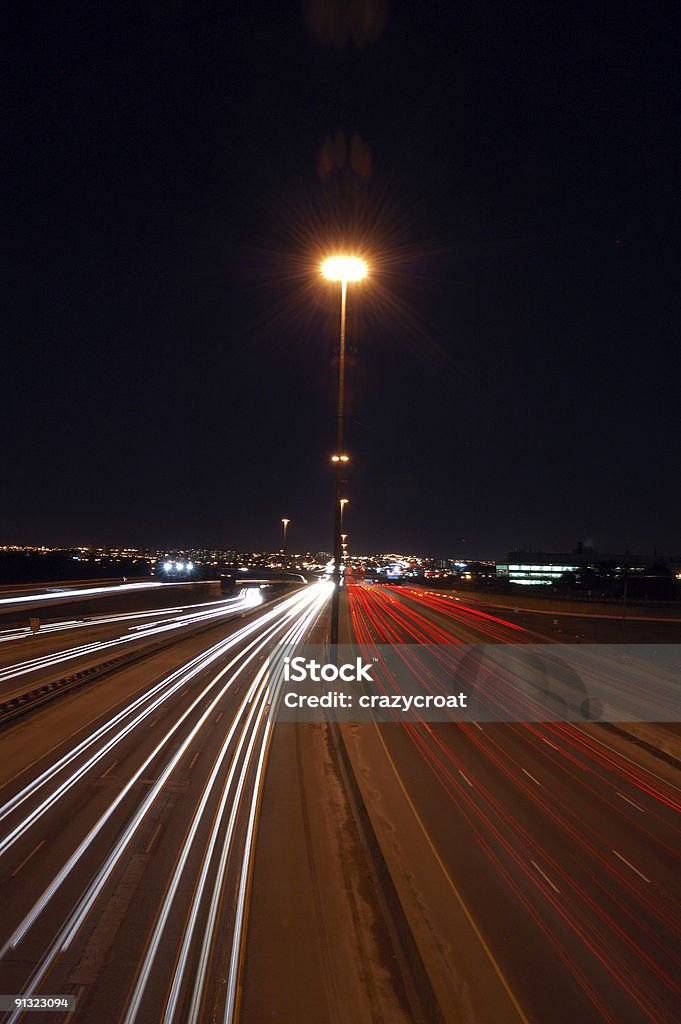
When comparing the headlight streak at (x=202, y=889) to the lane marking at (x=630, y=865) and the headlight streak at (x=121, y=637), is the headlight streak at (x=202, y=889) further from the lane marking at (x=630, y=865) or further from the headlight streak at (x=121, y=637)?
the headlight streak at (x=121, y=637)

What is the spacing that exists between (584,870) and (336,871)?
308cm

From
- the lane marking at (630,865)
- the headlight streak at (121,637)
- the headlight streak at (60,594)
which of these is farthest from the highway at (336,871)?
the headlight streak at (60,594)

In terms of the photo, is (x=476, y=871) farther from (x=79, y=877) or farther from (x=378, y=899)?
(x=79, y=877)

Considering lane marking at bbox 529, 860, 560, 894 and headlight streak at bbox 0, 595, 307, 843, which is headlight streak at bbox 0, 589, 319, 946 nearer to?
headlight streak at bbox 0, 595, 307, 843

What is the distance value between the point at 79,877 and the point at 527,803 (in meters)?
6.88

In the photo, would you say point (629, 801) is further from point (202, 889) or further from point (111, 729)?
point (111, 729)

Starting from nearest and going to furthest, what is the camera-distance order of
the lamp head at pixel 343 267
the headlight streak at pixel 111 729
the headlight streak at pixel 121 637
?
the headlight streak at pixel 111 729 < the lamp head at pixel 343 267 < the headlight streak at pixel 121 637

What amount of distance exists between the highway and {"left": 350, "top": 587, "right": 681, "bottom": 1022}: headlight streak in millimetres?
35

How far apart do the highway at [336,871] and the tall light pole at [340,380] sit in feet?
12.2

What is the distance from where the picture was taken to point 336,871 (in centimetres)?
964

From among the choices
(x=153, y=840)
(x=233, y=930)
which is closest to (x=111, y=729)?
(x=153, y=840)

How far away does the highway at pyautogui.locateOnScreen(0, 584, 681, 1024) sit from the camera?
22.0 ft

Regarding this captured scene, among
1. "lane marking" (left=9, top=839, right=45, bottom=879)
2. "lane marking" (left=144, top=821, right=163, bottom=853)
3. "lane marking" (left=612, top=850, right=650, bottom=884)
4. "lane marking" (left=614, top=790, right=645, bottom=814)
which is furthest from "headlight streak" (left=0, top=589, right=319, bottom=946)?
"lane marking" (left=614, top=790, right=645, bottom=814)

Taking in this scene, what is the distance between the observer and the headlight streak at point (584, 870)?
282 inches
